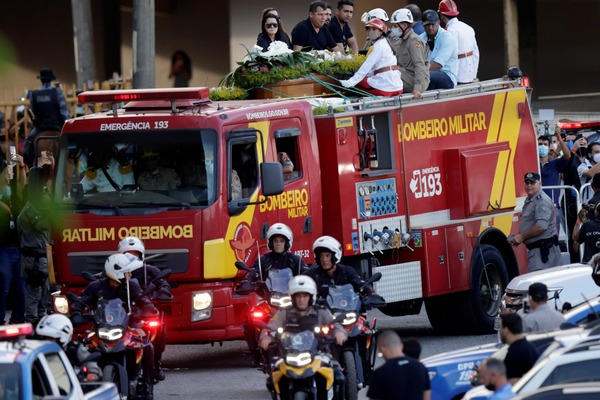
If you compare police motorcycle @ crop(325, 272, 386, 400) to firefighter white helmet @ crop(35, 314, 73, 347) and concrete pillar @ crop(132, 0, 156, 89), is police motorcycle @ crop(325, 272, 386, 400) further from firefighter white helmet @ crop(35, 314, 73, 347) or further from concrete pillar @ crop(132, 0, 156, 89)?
concrete pillar @ crop(132, 0, 156, 89)

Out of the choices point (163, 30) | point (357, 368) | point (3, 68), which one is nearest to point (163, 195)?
point (357, 368)

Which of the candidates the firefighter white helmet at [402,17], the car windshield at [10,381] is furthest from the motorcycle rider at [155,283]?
the firefighter white helmet at [402,17]

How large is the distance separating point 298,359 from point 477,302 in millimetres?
6189

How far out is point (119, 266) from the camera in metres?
13.1

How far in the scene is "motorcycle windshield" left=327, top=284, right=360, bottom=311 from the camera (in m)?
12.9

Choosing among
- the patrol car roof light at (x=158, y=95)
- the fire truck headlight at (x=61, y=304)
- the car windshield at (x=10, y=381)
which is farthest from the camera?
the patrol car roof light at (x=158, y=95)

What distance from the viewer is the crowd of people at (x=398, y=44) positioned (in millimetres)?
17250

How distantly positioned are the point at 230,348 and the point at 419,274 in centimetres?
239

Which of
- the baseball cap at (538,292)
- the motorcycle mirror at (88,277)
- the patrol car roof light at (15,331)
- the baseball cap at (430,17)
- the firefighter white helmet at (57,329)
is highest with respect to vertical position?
the baseball cap at (430,17)

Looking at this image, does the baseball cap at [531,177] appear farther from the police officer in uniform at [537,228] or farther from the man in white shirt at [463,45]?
the man in white shirt at [463,45]

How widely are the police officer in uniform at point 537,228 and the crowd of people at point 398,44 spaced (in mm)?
1672

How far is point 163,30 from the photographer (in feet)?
110

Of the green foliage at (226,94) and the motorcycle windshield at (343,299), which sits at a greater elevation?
the green foliage at (226,94)

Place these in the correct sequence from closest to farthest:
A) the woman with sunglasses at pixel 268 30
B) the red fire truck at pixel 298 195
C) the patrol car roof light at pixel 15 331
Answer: the patrol car roof light at pixel 15 331 < the red fire truck at pixel 298 195 < the woman with sunglasses at pixel 268 30
